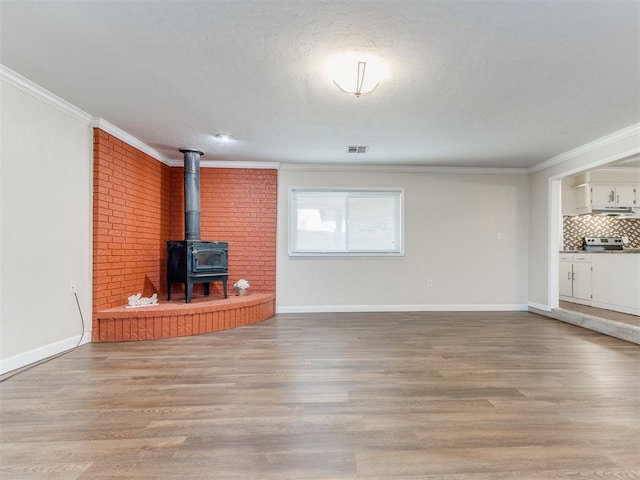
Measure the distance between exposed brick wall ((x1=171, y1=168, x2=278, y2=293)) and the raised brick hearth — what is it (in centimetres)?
71

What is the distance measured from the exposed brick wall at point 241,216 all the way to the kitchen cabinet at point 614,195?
557cm

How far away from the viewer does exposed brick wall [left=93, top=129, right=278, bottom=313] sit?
11.7 feet

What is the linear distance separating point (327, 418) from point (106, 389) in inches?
64.9

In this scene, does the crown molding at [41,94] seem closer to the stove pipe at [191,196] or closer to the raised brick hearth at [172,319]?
the stove pipe at [191,196]

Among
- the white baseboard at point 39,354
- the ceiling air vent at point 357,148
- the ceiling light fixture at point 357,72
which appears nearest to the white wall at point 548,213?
the ceiling air vent at point 357,148

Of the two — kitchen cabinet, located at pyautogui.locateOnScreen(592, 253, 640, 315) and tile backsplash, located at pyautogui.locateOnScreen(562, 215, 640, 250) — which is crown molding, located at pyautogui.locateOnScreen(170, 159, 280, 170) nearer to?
kitchen cabinet, located at pyautogui.locateOnScreen(592, 253, 640, 315)

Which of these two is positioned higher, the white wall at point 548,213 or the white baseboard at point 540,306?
the white wall at point 548,213

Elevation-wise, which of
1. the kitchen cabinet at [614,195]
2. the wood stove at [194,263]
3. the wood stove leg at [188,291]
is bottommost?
the wood stove leg at [188,291]

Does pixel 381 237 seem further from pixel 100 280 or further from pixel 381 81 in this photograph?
pixel 100 280

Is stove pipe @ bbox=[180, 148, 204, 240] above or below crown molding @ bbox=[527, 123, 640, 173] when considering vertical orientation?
below

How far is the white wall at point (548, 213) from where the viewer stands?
162 inches

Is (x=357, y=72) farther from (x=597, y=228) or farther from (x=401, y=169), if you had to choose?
(x=597, y=228)

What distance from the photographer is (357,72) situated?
229cm

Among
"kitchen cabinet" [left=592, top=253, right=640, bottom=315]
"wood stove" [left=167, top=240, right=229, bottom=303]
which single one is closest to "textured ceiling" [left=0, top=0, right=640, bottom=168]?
"wood stove" [left=167, top=240, right=229, bottom=303]
